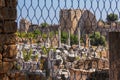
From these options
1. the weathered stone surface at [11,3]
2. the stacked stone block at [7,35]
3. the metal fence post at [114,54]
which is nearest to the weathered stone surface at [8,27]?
the stacked stone block at [7,35]

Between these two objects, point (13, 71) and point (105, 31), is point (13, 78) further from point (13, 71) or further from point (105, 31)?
point (105, 31)

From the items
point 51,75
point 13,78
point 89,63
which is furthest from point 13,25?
point 89,63

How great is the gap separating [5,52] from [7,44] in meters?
0.05

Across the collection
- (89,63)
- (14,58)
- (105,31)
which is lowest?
(89,63)

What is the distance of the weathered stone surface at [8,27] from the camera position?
1924mm

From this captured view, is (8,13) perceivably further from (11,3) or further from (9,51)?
(9,51)

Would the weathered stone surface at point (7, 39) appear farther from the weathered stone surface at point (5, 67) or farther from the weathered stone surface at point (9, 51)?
the weathered stone surface at point (5, 67)

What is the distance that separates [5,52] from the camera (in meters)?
1.94

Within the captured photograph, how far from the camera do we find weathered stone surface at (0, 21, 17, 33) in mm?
1924

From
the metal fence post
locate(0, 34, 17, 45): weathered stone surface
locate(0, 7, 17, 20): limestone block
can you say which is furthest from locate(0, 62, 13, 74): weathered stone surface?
the metal fence post

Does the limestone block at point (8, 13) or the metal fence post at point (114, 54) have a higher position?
the limestone block at point (8, 13)

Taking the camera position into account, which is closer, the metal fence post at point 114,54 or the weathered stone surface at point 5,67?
the weathered stone surface at point 5,67

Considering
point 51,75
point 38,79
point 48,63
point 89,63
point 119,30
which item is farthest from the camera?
point 89,63

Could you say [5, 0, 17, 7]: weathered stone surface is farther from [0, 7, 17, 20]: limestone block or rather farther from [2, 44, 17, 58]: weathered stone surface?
[2, 44, 17, 58]: weathered stone surface
